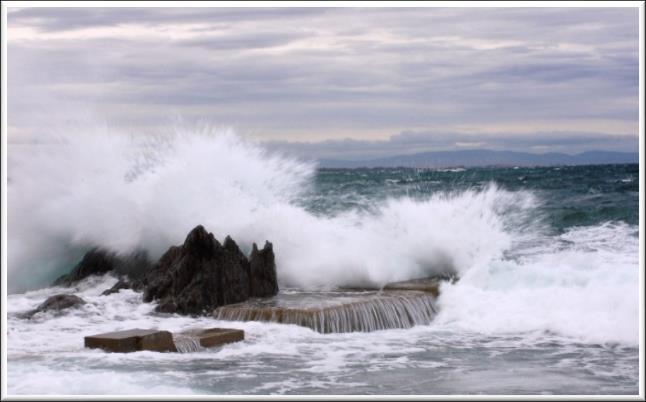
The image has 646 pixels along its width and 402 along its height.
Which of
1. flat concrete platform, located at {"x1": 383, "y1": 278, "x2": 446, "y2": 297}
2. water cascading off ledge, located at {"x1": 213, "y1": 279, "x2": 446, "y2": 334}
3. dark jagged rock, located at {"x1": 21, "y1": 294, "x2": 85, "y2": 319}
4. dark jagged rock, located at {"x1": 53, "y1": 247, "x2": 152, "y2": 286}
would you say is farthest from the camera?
dark jagged rock, located at {"x1": 53, "y1": 247, "x2": 152, "y2": 286}

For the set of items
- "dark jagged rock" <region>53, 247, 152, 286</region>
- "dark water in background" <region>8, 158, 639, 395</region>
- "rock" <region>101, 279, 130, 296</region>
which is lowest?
"dark water in background" <region>8, 158, 639, 395</region>

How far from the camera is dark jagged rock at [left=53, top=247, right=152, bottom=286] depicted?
1313 centimetres

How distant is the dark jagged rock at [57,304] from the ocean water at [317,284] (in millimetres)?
143

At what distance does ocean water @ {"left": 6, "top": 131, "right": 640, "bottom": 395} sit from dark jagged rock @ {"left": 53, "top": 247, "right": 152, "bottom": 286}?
5.6 inches

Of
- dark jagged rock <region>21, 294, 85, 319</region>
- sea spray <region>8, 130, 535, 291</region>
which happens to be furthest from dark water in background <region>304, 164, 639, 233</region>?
dark jagged rock <region>21, 294, 85, 319</region>

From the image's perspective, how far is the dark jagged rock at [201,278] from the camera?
10555 mm

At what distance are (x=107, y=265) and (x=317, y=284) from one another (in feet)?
9.59

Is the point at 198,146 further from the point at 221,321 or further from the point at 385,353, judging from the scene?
the point at 385,353

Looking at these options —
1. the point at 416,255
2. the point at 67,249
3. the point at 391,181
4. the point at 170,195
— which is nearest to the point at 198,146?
the point at 170,195

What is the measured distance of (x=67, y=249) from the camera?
1434 cm

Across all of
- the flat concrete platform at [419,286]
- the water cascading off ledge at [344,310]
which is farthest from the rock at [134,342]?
the flat concrete platform at [419,286]

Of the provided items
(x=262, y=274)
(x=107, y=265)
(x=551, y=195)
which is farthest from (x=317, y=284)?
(x=551, y=195)

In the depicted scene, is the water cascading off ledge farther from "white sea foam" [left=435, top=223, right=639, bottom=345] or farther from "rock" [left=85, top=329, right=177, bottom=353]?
"rock" [left=85, top=329, right=177, bottom=353]

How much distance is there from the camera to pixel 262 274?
11.4m
